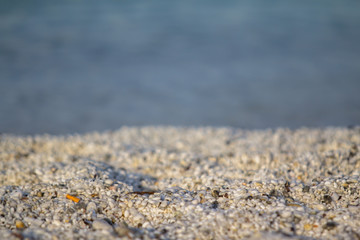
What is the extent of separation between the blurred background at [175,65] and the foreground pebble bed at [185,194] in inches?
113

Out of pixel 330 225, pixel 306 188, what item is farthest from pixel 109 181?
pixel 330 225

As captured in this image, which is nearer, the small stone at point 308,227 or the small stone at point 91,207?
the small stone at point 308,227

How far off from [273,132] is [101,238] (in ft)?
14.0

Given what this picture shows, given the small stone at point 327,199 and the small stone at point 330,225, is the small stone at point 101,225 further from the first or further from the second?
the small stone at point 327,199

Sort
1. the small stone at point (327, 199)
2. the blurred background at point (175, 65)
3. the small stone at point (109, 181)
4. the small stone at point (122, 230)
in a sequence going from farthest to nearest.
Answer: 1. the blurred background at point (175, 65)
2. the small stone at point (109, 181)
3. the small stone at point (327, 199)
4. the small stone at point (122, 230)

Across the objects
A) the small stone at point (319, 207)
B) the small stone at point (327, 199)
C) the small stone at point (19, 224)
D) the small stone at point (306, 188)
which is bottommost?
the small stone at point (19, 224)

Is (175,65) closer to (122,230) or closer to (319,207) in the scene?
(319,207)

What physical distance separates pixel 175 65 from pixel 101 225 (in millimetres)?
7931

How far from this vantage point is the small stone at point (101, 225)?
2.38 m

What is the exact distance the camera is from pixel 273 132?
5.88 m

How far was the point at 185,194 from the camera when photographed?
9.41 ft

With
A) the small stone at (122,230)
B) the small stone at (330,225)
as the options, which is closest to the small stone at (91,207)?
the small stone at (122,230)

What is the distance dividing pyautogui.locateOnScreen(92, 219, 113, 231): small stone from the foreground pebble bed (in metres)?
0.01

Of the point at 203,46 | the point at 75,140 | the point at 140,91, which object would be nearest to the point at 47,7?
the point at 203,46
